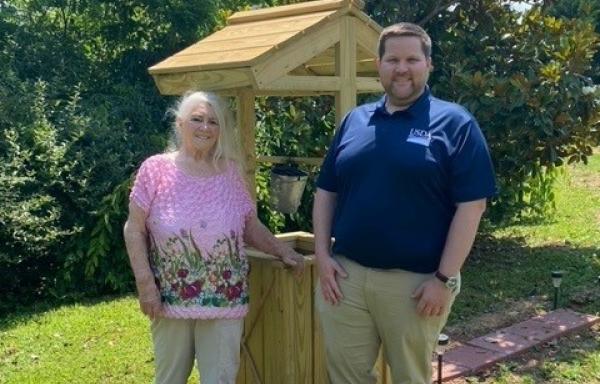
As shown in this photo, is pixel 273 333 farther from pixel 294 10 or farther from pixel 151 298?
pixel 294 10

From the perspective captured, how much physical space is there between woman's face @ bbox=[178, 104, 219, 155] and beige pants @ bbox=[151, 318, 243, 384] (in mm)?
691

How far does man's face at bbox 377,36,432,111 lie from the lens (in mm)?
2434

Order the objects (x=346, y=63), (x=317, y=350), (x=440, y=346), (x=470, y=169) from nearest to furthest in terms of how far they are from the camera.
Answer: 1. (x=470, y=169)
2. (x=317, y=350)
3. (x=346, y=63)
4. (x=440, y=346)

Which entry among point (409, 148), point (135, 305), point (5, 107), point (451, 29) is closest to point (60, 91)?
point (5, 107)

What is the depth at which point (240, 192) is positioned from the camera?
285cm

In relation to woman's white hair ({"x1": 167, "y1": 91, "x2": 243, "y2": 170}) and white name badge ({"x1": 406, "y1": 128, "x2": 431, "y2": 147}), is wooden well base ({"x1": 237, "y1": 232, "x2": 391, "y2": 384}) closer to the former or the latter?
woman's white hair ({"x1": 167, "y1": 91, "x2": 243, "y2": 170})

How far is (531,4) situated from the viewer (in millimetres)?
6770

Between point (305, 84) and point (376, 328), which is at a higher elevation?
point (305, 84)

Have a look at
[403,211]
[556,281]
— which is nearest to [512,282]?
[556,281]

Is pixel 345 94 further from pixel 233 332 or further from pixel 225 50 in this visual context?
pixel 233 332

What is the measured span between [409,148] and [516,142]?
4.22m

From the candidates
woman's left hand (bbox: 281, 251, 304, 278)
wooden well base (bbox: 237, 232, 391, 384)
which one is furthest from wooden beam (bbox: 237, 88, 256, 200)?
woman's left hand (bbox: 281, 251, 304, 278)

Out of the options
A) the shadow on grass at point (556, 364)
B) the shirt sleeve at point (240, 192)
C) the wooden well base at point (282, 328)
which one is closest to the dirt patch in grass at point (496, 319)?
the shadow on grass at point (556, 364)

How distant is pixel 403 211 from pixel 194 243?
818mm
